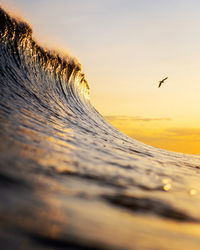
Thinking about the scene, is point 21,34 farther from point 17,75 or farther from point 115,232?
A: point 115,232

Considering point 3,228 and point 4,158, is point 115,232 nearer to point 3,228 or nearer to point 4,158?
point 3,228

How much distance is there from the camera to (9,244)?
722 millimetres

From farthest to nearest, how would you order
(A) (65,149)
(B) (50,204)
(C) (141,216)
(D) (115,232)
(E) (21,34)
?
(E) (21,34) < (A) (65,149) < (C) (141,216) < (B) (50,204) < (D) (115,232)

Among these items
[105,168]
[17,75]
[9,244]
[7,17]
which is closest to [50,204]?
[9,244]

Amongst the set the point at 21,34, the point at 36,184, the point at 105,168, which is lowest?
the point at 36,184

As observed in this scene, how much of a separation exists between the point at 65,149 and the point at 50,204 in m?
1.18

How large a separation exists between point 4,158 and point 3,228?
72 centimetres

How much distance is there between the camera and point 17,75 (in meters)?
5.04

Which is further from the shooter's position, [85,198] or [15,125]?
[15,125]

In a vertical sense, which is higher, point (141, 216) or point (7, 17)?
point (7, 17)

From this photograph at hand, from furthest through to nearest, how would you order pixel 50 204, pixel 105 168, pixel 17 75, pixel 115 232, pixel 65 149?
pixel 17 75 < pixel 65 149 < pixel 105 168 < pixel 50 204 < pixel 115 232

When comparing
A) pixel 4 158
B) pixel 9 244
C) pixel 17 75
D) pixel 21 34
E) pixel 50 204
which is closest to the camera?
pixel 9 244

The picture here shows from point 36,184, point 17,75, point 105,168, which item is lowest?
point 36,184

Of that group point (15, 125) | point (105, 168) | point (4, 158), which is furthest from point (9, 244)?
point (15, 125)
